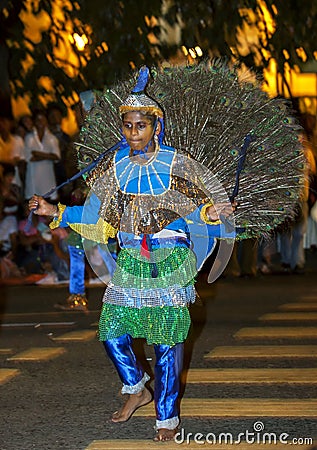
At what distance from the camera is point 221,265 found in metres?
6.62

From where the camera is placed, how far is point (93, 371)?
8.05 m

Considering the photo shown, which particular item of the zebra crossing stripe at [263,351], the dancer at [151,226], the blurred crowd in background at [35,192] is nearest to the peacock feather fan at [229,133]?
the dancer at [151,226]

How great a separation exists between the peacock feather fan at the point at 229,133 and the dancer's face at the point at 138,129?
69 centimetres

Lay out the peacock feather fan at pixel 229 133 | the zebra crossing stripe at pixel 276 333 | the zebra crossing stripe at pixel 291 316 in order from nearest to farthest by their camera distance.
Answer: the peacock feather fan at pixel 229 133
the zebra crossing stripe at pixel 276 333
the zebra crossing stripe at pixel 291 316

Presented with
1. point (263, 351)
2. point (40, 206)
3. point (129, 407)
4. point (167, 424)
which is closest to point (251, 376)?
point (263, 351)

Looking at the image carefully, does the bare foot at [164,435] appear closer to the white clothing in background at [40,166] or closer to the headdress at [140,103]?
the headdress at [140,103]

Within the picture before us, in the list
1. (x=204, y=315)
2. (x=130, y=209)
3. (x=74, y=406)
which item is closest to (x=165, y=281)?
(x=130, y=209)

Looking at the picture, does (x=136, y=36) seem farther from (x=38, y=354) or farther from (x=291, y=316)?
(x=38, y=354)

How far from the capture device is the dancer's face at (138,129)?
6.04m

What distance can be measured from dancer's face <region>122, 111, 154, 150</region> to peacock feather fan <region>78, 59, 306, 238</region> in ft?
2.25

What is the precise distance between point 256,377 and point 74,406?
139 centimetres

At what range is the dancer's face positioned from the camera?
6035mm

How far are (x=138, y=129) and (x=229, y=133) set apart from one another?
995 millimetres

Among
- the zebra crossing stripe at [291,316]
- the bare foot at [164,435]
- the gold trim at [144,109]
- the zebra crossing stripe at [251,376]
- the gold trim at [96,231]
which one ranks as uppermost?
the gold trim at [144,109]
